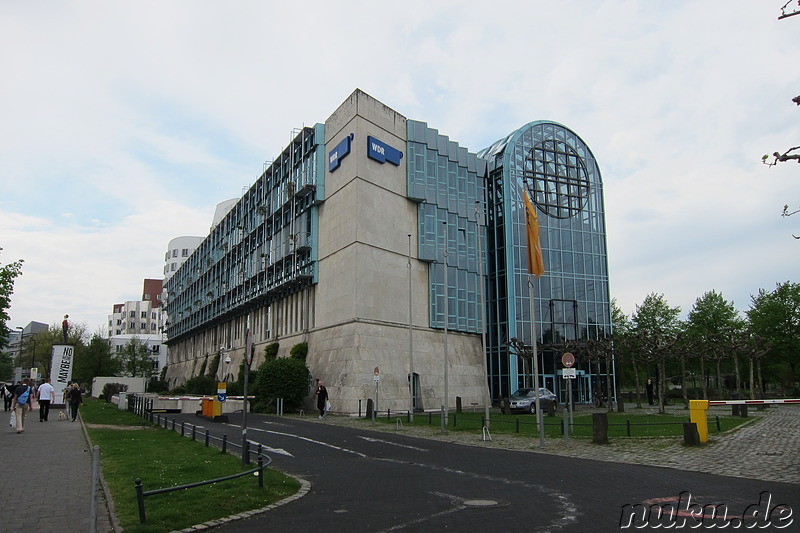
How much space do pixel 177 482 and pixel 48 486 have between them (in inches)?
93.3

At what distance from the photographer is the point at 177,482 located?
10773mm

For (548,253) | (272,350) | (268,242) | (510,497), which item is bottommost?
(510,497)

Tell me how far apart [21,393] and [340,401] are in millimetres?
18655

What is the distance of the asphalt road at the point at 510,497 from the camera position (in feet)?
26.4

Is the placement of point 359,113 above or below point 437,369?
above

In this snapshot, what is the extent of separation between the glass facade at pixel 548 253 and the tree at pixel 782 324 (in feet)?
38.5

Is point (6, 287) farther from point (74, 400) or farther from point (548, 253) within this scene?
point (548, 253)

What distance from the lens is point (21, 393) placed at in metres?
22.1

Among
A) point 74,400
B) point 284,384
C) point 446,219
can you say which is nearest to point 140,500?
point 74,400

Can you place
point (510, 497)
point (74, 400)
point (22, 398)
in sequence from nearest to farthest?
1. point (510, 497)
2. point (22, 398)
3. point (74, 400)

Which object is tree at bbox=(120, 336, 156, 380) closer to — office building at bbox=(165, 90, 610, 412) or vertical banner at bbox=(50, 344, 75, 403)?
office building at bbox=(165, 90, 610, 412)

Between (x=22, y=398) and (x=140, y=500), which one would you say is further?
(x=22, y=398)

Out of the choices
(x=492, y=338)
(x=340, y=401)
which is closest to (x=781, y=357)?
(x=492, y=338)

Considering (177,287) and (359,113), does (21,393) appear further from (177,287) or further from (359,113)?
(177,287)
